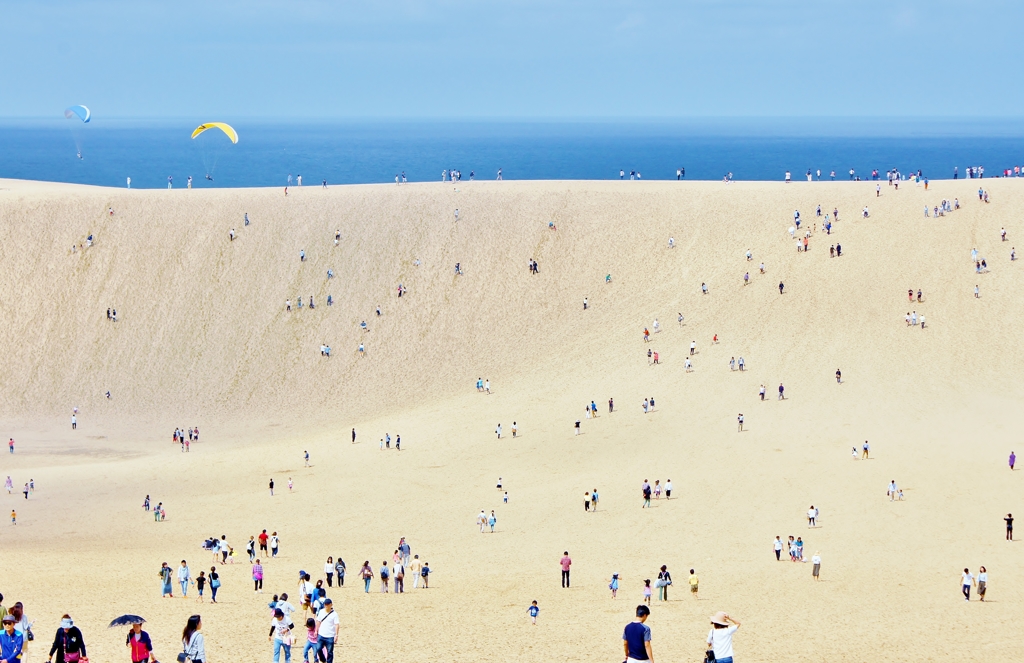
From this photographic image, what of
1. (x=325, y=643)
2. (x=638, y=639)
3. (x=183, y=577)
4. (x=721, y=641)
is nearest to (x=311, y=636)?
(x=325, y=643)

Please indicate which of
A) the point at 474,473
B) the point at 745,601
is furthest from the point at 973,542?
the point at 474,473

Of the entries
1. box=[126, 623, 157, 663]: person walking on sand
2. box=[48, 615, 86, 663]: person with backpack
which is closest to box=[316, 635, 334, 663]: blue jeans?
box=[126, 623, 157, 663]: person walking on sand

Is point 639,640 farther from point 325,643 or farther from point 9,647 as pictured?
point 9,647

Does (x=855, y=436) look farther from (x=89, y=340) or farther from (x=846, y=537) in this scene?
(x=89, y=340)

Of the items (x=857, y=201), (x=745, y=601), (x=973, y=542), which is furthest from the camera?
(x=857, y=201)

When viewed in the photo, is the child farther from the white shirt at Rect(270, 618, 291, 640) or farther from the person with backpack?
the person with backpack

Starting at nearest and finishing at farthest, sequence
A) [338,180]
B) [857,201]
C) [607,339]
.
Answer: [607,339] < [857,201] < [338,180]

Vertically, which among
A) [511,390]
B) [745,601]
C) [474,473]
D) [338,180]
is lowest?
[745,601]
